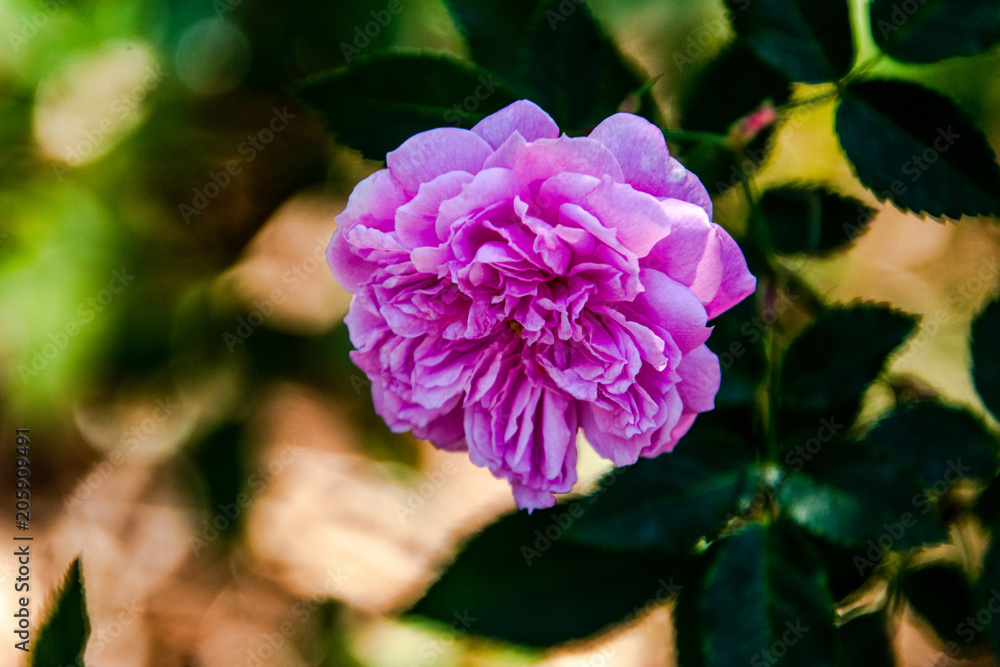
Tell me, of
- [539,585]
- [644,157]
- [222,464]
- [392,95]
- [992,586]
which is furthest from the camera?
[222,464]

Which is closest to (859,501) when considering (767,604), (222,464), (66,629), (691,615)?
(767,604)

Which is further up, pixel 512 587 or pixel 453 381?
pixel 453 381

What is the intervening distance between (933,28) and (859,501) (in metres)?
0.56

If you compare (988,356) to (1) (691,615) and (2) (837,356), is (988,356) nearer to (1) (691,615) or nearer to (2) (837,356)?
(2) (837,356)

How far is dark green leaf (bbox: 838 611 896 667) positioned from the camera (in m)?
1.06

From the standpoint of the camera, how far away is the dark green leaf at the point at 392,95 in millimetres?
Answer: 776

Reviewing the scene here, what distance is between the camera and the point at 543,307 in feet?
2.36

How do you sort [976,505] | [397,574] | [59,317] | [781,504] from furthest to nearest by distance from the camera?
1. [397,574]
2. [59,317]
3. [976,505]
4. [781,504]

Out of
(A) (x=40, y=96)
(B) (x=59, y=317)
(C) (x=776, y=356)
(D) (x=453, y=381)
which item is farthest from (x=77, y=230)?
(C) (x=776, y=356)

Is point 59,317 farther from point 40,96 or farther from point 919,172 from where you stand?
point 919,172

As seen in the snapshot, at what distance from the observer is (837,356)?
90 centimetres

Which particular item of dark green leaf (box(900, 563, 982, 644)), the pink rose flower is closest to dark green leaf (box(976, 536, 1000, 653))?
dark green leaf (box(900, 563, 982, 644))

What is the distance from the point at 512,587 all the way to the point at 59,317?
→ 3.91ft

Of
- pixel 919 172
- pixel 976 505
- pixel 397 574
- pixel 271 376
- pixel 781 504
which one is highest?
pixel 919 172
